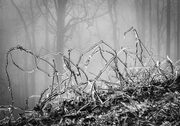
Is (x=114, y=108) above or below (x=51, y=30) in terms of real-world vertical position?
below

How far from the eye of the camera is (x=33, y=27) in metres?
26.5

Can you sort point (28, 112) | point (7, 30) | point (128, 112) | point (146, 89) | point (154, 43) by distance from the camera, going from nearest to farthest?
1. point (128, 112)
2. point (28, 112)
3. point (146, 89)
4. point (7, 30)
5. point (154, 43)

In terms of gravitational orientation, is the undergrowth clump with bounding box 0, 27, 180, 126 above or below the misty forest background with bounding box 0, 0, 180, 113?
below

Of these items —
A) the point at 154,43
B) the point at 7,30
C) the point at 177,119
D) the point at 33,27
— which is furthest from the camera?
the point at 154,43

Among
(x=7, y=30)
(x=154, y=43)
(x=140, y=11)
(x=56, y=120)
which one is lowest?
(x=56, y=120)

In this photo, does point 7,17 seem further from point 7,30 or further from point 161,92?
point 161,92

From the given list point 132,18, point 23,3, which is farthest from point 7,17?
point 132,18

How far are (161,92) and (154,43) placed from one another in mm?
32784

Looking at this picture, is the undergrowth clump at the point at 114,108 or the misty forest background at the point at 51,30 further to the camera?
the misty forest background at the point at 51,30

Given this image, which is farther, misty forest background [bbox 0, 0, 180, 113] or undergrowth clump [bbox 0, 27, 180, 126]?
misty forest background [bbox 0, 0, 180, 113]

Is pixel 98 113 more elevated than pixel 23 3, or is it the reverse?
pixel 23 3

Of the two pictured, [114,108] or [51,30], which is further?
[51,30]

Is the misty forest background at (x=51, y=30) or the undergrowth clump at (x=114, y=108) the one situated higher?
the misty forest background at (x=51, y=30)

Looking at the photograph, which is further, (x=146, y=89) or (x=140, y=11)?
(x=140, y=11)
